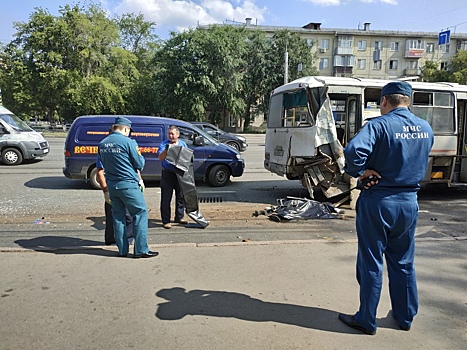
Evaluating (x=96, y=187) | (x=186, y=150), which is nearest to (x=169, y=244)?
(x=186, y=150)

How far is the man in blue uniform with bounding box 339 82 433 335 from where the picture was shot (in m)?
3.01

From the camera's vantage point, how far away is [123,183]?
4.70m

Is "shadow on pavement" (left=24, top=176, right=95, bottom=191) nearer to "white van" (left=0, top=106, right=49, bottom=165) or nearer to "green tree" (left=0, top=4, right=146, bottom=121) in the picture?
"white van" (left=0, top=106, right=49, bottom=165)

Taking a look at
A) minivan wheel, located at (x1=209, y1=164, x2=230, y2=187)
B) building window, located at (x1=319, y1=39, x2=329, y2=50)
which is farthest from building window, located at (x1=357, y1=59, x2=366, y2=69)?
minivan wheel, located at (x1=209, y1=164, x2=230, y2=187)

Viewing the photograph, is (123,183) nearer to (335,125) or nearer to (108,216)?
(108,216)

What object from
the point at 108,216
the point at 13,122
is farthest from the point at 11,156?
the point at 108,216

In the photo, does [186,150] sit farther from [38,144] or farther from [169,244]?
[38,144]

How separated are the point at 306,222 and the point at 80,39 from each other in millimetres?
39362

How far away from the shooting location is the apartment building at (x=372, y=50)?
58.3m

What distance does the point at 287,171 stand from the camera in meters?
8.30

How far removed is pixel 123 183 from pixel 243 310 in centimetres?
221

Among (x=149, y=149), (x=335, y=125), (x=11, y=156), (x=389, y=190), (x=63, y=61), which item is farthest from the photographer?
(x=63, y=61)

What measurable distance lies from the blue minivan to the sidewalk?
5.03 meters

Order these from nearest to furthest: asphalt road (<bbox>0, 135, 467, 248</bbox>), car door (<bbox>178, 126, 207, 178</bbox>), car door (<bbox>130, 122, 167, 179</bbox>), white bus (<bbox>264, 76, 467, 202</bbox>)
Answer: asphalt road (<bbox>0, 135, 467, 248</bbox>), white bus (<bbox>264, 76, 467, 202</bbox>), car door (<bbox>130, 122, 167, 179</bbox>), car door (<bbox>178, 126, 207, 178</bbox>)
